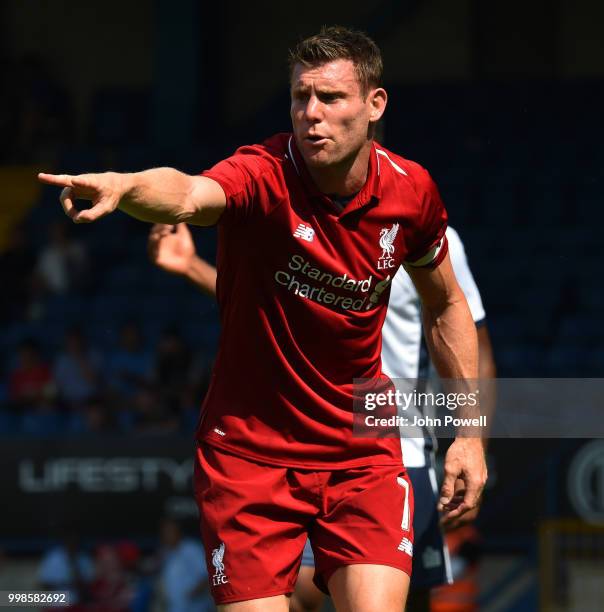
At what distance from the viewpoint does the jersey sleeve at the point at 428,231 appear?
13.5ft

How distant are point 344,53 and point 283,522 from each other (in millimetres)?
1331

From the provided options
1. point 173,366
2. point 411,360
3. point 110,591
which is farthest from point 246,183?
point 173,366

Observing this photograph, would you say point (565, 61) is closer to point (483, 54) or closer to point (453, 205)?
point (483, 54)

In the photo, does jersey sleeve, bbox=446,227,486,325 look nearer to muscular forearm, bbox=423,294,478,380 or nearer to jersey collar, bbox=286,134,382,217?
muscular forearm, bbox=423,294,478,380

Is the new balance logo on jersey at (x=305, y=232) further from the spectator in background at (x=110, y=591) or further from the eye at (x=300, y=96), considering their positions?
the spectator in background at (x=110, y=591)

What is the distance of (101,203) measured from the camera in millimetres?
3262

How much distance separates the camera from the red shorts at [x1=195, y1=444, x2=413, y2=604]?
3.89m

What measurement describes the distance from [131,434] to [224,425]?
6.34 meters

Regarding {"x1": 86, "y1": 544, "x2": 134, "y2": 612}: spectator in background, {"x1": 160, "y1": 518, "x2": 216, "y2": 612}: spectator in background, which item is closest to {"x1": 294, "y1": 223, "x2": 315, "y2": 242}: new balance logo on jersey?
{"x1": 160, "y1": 518, "x2": 216, "y2": 612}: spectator in background

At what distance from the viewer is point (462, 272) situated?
16.6 feet

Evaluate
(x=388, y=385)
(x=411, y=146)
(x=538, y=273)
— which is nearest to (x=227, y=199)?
(x=388, y=385)

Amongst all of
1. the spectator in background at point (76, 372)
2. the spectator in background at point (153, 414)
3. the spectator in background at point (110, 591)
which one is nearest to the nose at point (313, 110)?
the spectator in background at point (110, 591)

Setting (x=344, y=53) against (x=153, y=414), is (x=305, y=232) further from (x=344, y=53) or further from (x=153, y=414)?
(x=153, y=414)

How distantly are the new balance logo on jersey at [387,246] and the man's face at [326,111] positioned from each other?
0.26m
